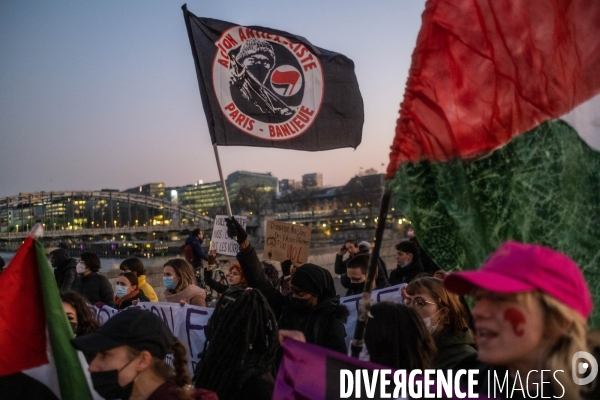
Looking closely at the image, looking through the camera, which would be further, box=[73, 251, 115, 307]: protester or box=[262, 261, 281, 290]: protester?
box=[73, 251, 115, 307]: protester

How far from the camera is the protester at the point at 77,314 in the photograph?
368 centimetres

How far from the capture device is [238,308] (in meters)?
2.95

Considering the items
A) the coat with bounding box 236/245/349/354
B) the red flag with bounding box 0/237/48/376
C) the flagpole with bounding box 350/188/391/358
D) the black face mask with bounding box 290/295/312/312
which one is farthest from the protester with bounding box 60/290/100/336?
the flagpole with bounding box 350/188/391/358

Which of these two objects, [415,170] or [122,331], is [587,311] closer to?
[415,170]

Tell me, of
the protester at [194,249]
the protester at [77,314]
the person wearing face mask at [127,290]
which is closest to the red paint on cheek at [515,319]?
the protester at [77,314]

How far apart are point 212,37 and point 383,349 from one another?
3.76 m

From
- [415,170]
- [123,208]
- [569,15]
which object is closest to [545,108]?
[569,15]

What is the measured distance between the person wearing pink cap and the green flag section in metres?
0.52

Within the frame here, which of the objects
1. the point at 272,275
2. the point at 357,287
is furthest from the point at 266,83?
the point at 357,287

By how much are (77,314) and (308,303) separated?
1.60 m

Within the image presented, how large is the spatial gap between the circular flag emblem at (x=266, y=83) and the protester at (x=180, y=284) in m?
1.62

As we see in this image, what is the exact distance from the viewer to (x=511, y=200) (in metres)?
2.27

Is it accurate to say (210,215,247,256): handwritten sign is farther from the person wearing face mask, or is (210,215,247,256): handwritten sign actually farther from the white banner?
the white banner

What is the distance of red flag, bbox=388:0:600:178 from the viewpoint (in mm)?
2285
